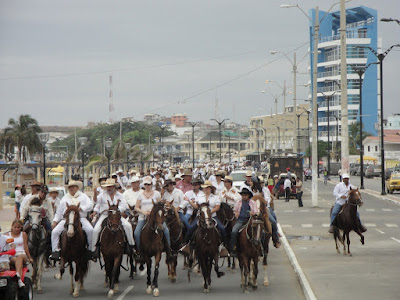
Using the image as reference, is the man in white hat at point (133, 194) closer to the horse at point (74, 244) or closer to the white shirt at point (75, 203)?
the white shirt at point (75, 203)

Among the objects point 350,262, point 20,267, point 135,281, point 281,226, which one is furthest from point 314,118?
point 20,267

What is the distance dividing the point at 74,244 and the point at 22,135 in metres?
85.1

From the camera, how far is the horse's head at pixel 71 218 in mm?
15602

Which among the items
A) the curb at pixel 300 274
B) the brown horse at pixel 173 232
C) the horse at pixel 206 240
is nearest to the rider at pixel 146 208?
the brown horse at pixel 173 232

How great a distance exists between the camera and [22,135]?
98688mm

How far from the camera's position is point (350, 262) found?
1995 centimetres

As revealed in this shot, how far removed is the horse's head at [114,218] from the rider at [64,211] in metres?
0.54

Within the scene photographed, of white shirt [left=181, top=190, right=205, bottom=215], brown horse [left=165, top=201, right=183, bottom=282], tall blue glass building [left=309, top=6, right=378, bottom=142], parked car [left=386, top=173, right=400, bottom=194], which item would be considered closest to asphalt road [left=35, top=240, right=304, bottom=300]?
brown horse [left=165, top=201, right=183, bottom=282]

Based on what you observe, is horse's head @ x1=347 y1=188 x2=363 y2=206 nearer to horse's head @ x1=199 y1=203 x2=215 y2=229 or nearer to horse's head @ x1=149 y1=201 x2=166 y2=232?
horse's head @ x1=199 y1=203 x2=215 y2=229

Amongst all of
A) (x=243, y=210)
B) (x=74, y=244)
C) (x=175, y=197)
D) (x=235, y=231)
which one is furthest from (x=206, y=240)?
(x=74, y=244)

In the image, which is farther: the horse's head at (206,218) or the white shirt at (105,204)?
the white shirt at (105,204)

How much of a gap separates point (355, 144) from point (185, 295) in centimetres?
14418

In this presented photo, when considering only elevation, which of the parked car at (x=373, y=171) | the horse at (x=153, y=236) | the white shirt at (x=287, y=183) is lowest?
the parked car at (x=373, y=171)

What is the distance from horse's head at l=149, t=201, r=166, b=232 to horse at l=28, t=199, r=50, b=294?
2538mm
